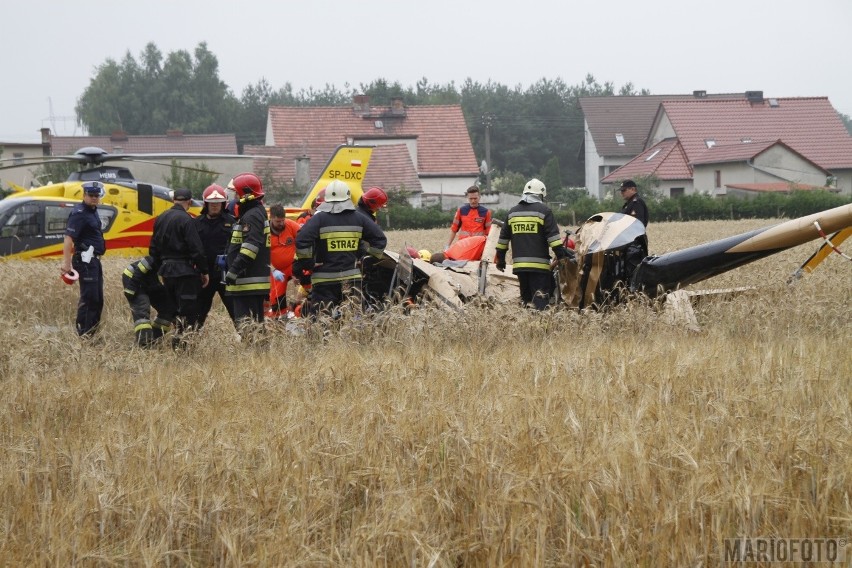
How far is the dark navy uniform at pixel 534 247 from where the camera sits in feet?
32.4

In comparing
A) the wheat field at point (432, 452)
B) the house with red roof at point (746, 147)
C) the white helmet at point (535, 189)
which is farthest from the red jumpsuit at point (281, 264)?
the house with red roof at point (746, 147)

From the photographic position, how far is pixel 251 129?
96.9m

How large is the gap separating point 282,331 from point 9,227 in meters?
11.5

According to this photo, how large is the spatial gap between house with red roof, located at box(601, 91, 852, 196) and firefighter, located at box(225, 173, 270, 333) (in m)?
41.9

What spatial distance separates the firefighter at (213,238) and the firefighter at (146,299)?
335 millimetres

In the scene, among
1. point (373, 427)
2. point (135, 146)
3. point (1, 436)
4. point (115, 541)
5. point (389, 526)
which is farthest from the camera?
point (135, 146)

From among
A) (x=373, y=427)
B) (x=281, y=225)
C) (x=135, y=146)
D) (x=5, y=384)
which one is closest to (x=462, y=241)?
(x=281, y=225)

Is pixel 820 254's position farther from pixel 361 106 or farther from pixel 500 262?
pixel 361 106

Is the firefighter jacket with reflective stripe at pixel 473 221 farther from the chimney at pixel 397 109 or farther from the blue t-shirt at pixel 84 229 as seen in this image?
the chimney at pixel 397 109

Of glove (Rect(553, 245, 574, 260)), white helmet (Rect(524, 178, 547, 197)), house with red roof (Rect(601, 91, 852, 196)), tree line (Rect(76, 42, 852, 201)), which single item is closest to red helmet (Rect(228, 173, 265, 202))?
white helmet (Rect(524, 178, 547, 197))

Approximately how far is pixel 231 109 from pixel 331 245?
294 ft

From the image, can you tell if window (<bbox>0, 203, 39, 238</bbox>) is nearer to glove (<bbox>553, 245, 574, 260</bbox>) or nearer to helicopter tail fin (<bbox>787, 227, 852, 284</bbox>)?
glove (<bbox>553, 245, 574, 260</bbox>)

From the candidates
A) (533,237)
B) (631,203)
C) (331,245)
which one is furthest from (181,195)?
(631,203)

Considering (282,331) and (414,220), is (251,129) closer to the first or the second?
(414,220)
